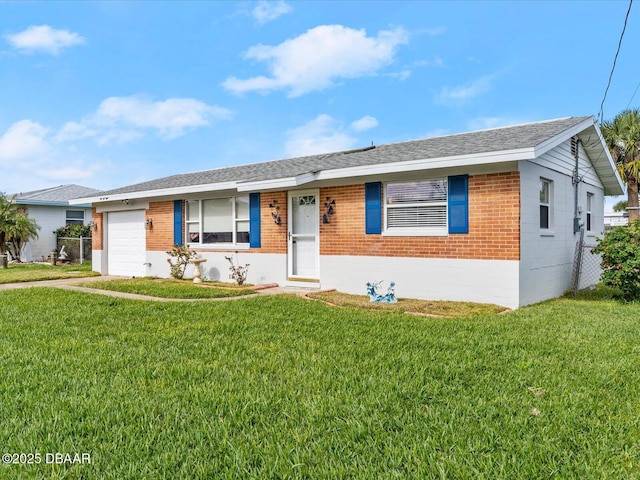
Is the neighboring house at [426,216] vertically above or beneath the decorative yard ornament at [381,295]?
above

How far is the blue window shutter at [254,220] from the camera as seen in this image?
11422mm

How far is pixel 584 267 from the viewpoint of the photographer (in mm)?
11938

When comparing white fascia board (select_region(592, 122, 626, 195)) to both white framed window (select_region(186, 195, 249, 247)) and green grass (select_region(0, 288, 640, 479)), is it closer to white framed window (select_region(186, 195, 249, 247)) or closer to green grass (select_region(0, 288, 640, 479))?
green grass (select_region(0, 288, 640, 479))

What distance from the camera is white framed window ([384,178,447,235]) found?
8.73 m

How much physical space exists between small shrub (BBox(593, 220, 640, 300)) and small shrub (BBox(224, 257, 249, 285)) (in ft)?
27.5

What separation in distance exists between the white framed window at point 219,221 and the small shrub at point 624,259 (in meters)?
8.60

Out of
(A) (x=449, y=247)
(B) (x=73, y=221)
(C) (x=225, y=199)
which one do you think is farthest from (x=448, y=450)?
(B) (x=73, y=221)

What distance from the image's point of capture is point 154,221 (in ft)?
45.3

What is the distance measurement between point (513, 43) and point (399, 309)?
8.92 m

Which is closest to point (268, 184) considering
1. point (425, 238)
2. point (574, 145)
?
point (425, 238)

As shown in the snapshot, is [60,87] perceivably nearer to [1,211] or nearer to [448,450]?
[1,211]

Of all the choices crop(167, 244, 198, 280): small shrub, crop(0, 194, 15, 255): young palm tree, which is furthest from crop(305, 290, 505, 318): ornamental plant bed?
crop(0, 194, 15, 255): young palm tree

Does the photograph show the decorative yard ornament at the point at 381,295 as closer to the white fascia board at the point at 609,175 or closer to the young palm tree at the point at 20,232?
the white fascia board at the point at 609,175

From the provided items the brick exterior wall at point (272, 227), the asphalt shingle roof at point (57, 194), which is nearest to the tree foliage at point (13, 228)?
the asphalt shingle roof at point (57, 194)
